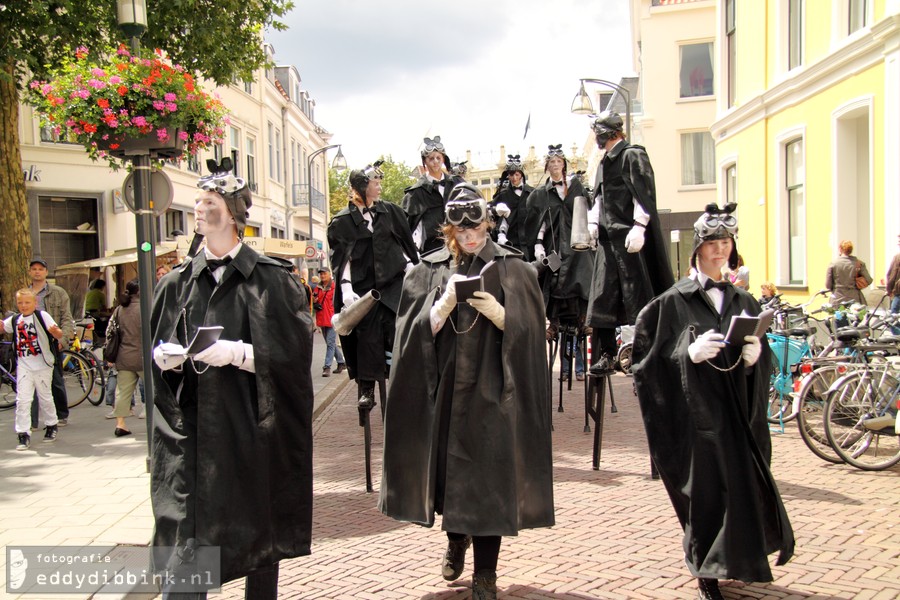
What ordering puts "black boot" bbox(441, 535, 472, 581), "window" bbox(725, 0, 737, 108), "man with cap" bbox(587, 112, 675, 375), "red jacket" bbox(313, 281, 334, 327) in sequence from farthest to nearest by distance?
"window" bbox(725, 0, 737, 108) < "red jacket" bbox(313, 281, 334, 327) < "man with cap" bbox(587, 112, 675, 375) < "black boot" bbox(441, 535, 472, 581)

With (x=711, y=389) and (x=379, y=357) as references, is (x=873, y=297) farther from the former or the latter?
(x=711, y=389)

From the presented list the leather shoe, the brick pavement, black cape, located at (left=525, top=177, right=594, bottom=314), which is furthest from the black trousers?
the leather shoe

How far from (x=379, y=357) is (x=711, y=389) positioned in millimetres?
3418

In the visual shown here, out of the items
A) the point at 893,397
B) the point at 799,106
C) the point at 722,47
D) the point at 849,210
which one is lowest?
the point at 893,397

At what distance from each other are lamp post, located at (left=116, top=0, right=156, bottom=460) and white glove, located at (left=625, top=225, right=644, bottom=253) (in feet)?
13.0

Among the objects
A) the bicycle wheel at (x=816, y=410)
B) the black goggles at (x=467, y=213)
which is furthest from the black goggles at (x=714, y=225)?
the bicycle wheel at (x=816, y=410)

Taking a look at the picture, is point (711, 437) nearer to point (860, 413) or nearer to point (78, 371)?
point (860, 413)

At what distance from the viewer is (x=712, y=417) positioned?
4.24 m

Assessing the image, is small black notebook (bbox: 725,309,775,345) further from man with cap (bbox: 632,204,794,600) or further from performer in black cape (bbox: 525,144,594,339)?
performer in black cape (bbox: 525,144,594,339)

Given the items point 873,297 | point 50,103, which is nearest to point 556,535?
point 50,103

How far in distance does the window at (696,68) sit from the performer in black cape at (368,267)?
30.0m

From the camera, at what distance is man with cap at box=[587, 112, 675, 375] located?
6.70 metres

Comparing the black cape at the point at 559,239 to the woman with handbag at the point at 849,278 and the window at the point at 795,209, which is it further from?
the window at the point at 795,209

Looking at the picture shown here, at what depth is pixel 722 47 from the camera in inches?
834
